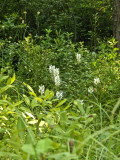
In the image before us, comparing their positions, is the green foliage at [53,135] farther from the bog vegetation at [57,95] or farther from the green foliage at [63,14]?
the green foliage at [63,14]

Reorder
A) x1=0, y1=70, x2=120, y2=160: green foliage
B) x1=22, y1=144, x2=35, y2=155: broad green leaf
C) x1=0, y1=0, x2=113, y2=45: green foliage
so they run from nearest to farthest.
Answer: x1=22, y1=144, x2=35, y2=155: broad green leaf, x1=0, y1=70, x2=120, y2=160: green foliage, x1=0, y1=0, x2=113, y2=45: green foliage

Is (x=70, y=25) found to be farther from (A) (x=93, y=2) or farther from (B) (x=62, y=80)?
(B) (x=62, y=80)

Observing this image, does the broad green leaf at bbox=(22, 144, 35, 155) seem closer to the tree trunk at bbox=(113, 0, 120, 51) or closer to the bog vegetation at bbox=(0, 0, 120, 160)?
the bog vegetation at bbox=(0, 0, 120, 160)

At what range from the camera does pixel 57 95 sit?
2518 millimetres

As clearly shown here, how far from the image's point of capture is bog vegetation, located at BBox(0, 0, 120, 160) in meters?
1.14

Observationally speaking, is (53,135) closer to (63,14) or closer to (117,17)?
(117,17)

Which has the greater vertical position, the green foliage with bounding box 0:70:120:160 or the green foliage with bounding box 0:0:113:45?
the green foliage with bounding box 0:70:120:160

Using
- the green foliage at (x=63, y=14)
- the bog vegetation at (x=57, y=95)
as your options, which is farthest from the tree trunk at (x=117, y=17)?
the green foliage at (x=63, y=14)

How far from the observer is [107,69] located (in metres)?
3.20

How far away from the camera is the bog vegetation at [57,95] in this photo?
114 cm

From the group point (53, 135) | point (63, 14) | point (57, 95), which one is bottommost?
point (63, 14)

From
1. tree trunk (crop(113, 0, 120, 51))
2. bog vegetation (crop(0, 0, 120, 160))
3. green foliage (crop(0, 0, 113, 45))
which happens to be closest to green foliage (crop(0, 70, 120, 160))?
bog vegetation (crop(0, 0, 120, 160))

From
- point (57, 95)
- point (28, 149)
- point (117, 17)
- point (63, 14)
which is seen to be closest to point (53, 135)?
point (28, 149)

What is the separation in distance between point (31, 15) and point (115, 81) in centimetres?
524
